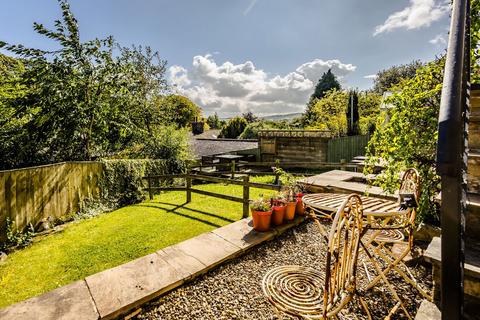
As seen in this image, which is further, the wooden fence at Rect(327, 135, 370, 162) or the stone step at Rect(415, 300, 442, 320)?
the wooden fence at Rect(327, 135, 370, 162)

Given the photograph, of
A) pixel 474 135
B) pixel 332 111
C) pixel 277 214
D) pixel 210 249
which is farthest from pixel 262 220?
pixel 332 111

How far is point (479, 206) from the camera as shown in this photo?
1721 mm

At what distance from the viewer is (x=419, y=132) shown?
8.83ft

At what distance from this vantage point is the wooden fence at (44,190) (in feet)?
15.5

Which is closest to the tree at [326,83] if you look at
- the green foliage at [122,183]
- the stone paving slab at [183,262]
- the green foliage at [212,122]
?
the green foliage at [212,122]

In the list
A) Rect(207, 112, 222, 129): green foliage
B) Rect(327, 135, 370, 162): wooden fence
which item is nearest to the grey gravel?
Rect(327, 135, 370, 162): wooden fence

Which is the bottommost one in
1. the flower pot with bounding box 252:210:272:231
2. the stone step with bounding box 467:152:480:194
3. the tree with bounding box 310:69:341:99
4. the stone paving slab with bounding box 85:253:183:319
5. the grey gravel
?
the grey gravel

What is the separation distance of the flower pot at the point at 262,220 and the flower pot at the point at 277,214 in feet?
0.56

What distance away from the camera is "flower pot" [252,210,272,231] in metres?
3.69

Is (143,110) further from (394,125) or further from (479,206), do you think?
(479,206)

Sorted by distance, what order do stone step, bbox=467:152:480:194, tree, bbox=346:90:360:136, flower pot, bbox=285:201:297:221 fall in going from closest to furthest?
stone step, bbox=467:152:480:194
flower pot, bbox=285:201:297:221
tree, bbox=346:90:360:136

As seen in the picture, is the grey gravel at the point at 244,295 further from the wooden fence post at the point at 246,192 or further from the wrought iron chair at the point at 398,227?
the wooden fence post at the point at 246,192

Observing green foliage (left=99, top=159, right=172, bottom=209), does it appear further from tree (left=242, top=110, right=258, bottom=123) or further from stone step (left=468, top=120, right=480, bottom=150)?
tree (left=242, top=110, right=258, bottom=123)

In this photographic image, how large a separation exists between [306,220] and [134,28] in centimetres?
930
